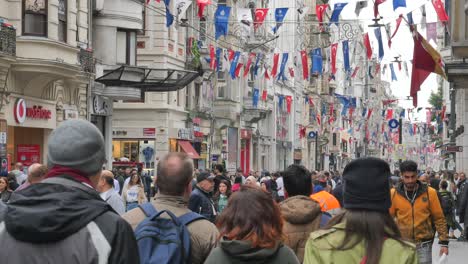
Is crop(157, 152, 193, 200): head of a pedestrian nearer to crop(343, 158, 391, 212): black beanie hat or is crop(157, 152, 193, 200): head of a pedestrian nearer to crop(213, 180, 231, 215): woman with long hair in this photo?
crop(343, 158, 391, 212): black beanie hat

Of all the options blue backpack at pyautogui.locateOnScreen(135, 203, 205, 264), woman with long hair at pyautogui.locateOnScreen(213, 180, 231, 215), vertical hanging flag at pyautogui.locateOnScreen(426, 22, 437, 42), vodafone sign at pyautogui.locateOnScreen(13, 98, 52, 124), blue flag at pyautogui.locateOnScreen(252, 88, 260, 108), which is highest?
vertical hanging flag at pyautogui.locateOnScreen(426, 22, 437, 42)

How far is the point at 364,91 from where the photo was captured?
14575 centimetres

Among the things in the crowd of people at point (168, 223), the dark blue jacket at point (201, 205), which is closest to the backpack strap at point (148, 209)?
the crowd of people at point (168, 223)

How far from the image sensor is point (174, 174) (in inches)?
243

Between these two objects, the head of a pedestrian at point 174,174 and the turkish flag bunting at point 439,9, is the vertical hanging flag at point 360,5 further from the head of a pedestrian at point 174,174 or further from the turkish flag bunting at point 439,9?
the head of a pedestrian at point 174,174

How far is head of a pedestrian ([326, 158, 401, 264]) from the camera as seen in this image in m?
4.55

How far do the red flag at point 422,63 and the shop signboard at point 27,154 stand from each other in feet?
39.9

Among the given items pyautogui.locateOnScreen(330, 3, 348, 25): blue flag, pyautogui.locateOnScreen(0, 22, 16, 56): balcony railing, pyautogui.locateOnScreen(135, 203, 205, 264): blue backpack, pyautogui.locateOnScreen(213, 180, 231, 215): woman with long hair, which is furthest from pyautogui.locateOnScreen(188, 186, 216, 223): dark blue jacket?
pyautogui.locateOnScreen(330, 3, 348, 25): blue flag

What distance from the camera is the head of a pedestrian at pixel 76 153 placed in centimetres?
429

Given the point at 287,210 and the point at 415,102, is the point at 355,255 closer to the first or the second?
the point at 287,210

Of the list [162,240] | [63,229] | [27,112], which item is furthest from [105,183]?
[27,112]

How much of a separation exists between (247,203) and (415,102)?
23599 millimetres

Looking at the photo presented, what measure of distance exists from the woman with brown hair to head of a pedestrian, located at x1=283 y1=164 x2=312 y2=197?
8.42 feet

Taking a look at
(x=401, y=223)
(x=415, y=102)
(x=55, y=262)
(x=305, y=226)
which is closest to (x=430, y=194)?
(x=401, y=223)
